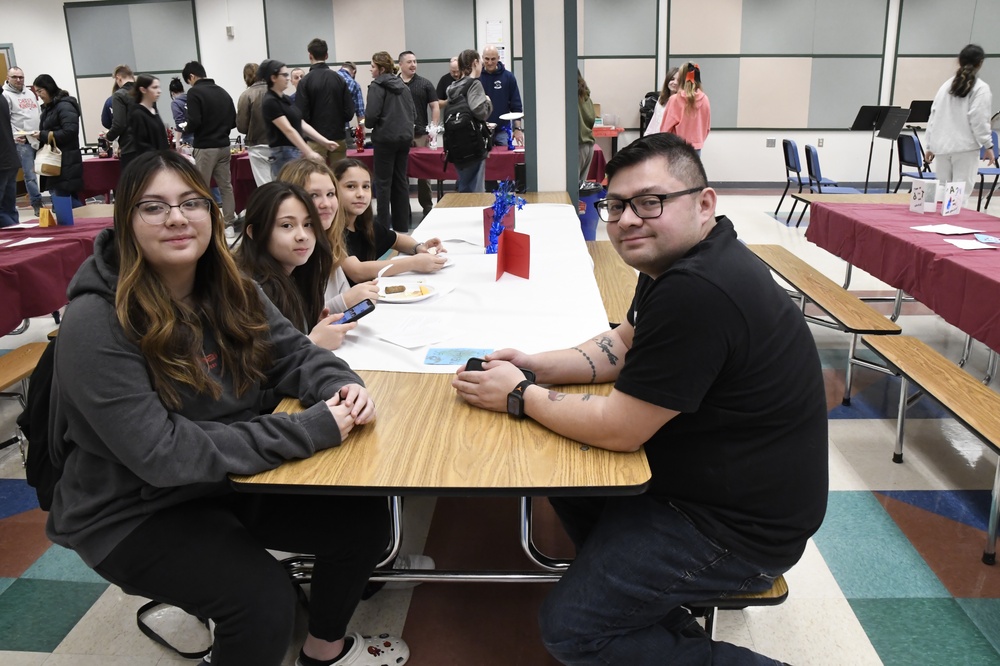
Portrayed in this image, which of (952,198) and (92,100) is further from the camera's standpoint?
(92,100)

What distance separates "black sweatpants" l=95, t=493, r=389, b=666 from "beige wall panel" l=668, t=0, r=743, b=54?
887 cm

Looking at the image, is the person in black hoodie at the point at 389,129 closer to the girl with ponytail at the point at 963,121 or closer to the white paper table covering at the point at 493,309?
the white paper table covering at the point at 493,309

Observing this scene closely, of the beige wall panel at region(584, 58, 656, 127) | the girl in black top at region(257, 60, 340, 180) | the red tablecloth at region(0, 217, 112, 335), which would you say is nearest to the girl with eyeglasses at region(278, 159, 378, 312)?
the red tablecloth at region(0, 217, 112, 335)

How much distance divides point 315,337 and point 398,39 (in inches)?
338

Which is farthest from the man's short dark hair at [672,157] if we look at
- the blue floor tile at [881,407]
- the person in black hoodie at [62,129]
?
the person in black hoodie at [62,129]

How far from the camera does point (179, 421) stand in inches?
54.1

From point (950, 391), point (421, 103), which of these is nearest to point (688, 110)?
point (421, 103)

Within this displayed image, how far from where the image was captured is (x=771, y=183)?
31.6ft

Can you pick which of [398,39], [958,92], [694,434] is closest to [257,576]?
[694,434]

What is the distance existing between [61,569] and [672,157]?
6.65 ft

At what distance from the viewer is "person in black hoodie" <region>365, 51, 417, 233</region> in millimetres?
6043

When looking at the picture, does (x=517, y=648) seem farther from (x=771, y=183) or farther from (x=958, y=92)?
(x=771, y=183)

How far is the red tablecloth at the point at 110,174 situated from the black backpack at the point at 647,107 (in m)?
4.56

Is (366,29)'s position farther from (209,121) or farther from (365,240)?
(365,240)
